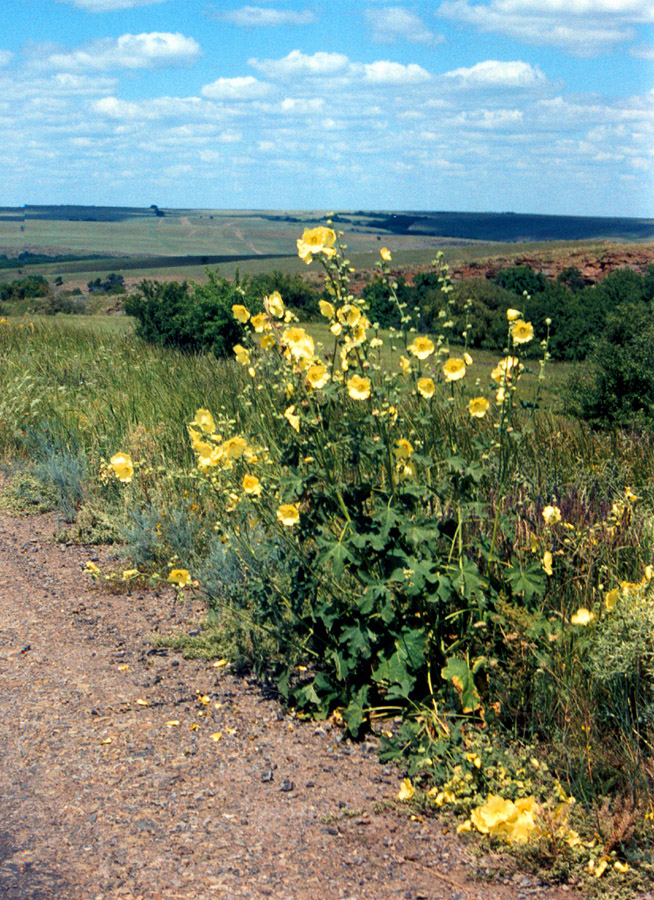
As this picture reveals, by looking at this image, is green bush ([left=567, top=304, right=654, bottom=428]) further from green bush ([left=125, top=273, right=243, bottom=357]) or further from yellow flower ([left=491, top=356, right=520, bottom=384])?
yellow flower ([left=491, top=356, right=520, bottom=384])

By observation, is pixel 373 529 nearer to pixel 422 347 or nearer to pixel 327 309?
pixel 422 347

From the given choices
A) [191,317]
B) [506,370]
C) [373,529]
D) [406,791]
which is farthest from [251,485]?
[191,317]

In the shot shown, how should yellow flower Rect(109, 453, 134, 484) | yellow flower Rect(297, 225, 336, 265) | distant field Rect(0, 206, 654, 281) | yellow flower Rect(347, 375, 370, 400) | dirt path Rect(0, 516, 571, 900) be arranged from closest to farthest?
dirt path Rect(0, 516, 571, 900), yellow flower Rect(347, 375, 370, 400), yellow flower Rect(297, 225, 336, 265), yellow flower Rect(109, 453, 134, 484), distant field Rect(0, 206, 654, 281)

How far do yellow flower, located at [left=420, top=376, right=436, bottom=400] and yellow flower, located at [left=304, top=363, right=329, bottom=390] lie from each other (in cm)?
34

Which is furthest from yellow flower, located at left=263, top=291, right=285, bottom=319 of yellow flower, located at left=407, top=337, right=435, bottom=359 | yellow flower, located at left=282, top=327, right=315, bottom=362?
yellow flower, located at left=407, top=337, right=435, bottom=359

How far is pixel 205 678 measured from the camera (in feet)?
12.5

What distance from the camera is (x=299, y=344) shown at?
3.25 m

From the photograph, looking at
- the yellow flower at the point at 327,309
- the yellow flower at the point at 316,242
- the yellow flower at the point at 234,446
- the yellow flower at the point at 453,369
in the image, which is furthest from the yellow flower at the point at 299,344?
the yellow flower at the point at 453,369

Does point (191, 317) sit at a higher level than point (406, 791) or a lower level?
higher

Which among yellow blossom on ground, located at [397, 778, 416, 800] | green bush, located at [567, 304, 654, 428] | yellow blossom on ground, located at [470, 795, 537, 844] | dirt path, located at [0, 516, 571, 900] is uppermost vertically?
green bush, located at [567, 304, 654, 428]

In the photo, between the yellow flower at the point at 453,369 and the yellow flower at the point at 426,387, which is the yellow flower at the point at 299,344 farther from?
the yellow flower at the point at 453,369

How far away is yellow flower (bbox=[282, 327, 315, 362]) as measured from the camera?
127 inches

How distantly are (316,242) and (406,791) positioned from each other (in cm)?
188

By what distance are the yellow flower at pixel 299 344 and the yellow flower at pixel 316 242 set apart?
256 millimetres
